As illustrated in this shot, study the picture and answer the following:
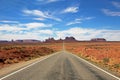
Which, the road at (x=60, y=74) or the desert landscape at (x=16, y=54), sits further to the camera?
the desert landscape at (x=16, y=54)

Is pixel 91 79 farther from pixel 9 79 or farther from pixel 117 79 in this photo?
pixel 9 79

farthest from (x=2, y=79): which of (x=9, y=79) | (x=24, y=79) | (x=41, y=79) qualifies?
(x=41, y=79)

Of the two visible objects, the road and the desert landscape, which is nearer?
the road

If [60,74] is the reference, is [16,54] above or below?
below

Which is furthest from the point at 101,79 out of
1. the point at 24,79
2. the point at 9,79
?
the point at 9,79

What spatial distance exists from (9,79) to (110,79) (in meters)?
5.22

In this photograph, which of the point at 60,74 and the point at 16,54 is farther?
the point at 16,54

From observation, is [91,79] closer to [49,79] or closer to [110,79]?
[110,79]

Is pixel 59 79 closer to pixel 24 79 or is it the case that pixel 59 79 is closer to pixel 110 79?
pixel 24 79

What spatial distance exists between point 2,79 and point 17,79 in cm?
77

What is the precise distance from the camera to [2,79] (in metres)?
11.2

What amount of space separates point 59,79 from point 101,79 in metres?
2.21

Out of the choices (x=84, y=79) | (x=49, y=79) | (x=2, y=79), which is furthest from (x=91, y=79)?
(x=2, y=79)

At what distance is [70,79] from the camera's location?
11.4 meters
